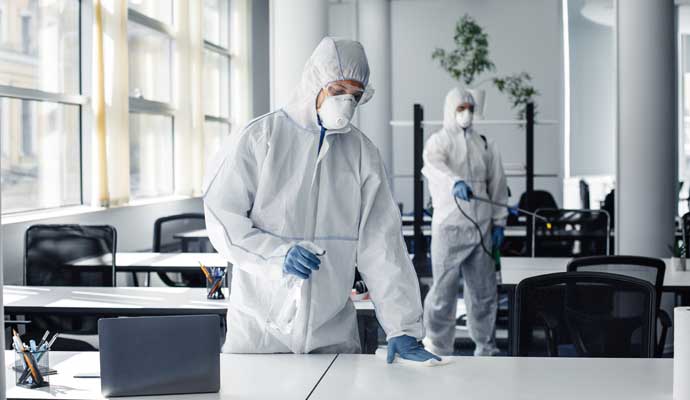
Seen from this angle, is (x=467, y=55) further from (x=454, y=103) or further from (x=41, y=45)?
(x=41, y=45)

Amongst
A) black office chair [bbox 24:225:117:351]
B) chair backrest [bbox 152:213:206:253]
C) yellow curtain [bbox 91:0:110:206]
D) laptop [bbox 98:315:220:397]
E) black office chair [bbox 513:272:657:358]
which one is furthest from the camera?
chair backrest [bbox 152:213:206:253]

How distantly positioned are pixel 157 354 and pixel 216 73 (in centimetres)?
638

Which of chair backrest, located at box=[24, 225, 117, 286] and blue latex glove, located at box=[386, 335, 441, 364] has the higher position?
chair backrest, located at box=[24, 225, 117, 286]

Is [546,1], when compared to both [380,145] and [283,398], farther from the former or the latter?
[283,398]

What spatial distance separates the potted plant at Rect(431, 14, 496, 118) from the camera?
8750 mm

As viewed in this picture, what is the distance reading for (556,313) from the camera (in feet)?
7.89

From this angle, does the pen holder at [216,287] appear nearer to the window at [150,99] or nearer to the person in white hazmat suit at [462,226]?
the person in white hazmat suit at [462,226]

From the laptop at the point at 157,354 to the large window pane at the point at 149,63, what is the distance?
4.30 metres

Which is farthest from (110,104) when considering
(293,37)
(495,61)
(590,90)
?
(590,90)

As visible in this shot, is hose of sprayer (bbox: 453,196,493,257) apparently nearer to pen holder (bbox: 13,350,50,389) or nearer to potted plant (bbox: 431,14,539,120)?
pen holder (bbox: 13,350,50,389)

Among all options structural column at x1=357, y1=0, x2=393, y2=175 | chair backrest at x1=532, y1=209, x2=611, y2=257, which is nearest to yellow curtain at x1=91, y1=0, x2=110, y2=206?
chair backrest at x1=532, y1=209, x2=611, y2=257

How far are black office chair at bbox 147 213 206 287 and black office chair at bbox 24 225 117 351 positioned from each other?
66 cm

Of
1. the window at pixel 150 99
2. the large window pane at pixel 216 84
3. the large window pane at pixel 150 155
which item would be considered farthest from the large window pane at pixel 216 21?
the large window pane at pixel 150 155

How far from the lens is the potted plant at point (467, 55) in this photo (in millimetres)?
8750
